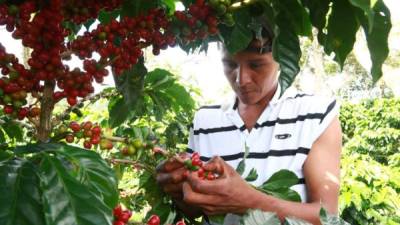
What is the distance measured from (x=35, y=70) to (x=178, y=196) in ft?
1.59

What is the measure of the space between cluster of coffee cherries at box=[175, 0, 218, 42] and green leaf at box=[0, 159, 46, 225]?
0.55 metres

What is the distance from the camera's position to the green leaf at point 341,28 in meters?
1.01

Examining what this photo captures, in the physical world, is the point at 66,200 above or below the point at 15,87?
below

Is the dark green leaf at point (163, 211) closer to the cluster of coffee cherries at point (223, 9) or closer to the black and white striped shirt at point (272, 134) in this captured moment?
the black and white striped shirt at point (272, 134)

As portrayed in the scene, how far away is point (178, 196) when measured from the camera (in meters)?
1.20

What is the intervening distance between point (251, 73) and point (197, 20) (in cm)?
60

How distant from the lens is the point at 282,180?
1.23 meters

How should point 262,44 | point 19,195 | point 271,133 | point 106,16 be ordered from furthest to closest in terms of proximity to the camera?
point 271,133 < point 262,44 < point 106,16 < point 19,195

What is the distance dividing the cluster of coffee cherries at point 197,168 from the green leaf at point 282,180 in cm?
19

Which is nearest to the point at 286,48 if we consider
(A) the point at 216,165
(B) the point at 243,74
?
(A) the point at 216,165

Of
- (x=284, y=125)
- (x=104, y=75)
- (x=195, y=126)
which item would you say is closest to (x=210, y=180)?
(x=104, y=75)

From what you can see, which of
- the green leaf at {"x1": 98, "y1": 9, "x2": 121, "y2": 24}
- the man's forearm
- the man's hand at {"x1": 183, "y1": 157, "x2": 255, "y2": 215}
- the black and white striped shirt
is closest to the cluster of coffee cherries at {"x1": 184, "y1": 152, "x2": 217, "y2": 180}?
the man's hand at {"x1": 183, "y1": 157, "x2": 255, "y2": 215}

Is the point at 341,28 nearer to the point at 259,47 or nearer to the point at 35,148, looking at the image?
the point at 259,47

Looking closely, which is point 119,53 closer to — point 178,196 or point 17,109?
point 17,109
